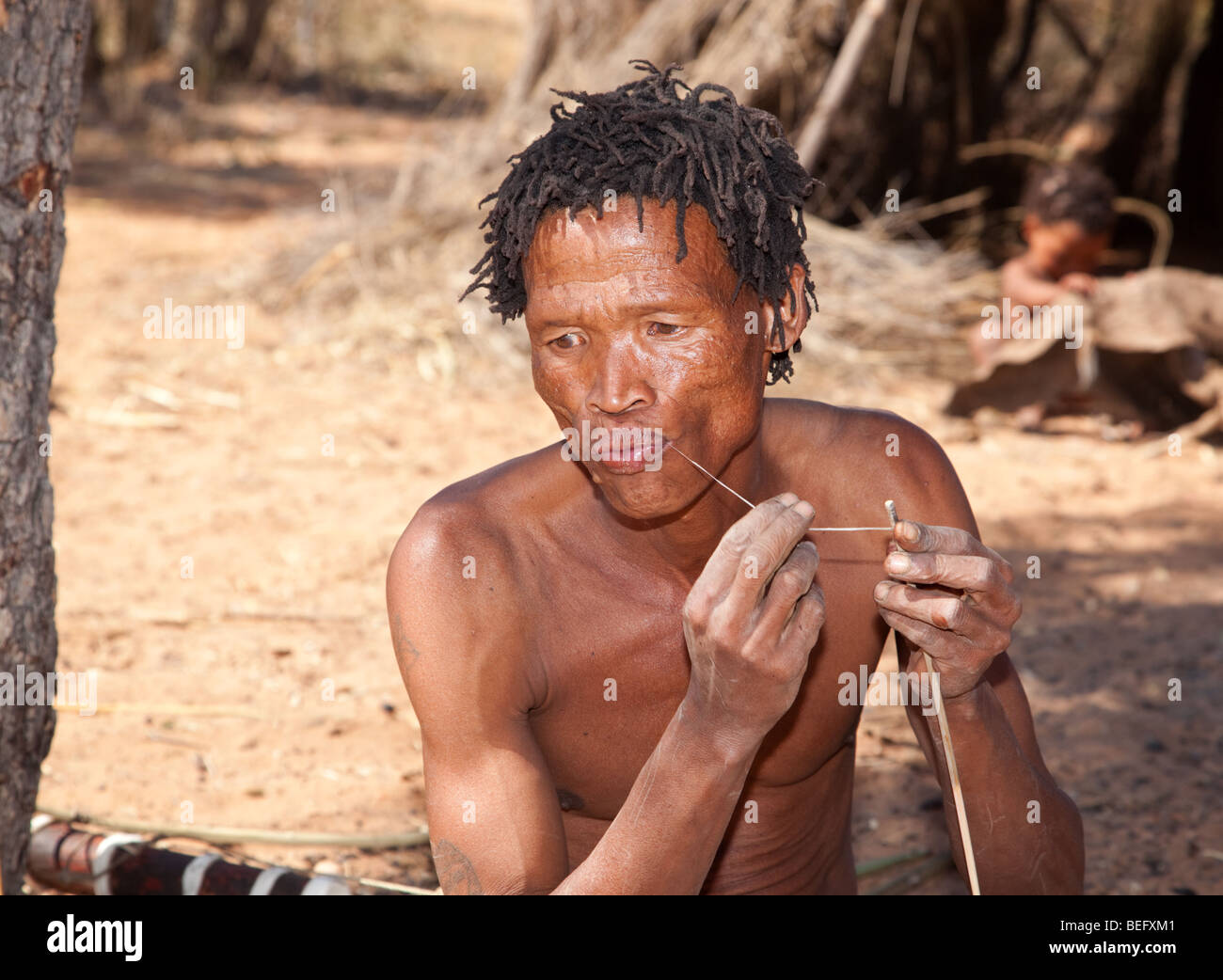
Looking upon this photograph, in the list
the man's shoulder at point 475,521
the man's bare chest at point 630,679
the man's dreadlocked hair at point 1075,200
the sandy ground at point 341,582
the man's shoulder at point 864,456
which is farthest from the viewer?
the man's dreadlocked hair at point 1075,200

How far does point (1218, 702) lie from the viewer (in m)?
4.34

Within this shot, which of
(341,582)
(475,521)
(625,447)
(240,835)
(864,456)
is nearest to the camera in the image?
(625,447)

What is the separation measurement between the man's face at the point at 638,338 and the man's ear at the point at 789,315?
136 mm

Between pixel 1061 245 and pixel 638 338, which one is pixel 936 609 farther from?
pixel 1061 245

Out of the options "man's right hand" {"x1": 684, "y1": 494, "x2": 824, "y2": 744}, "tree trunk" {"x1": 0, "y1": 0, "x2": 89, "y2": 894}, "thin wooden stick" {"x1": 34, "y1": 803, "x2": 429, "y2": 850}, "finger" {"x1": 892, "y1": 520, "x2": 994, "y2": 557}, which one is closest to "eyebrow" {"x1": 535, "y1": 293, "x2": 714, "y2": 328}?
"man's right hand" {"x1": 684, "y1": 494, "x2": 824, "y2": 744}

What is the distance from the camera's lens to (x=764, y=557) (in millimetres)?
1831

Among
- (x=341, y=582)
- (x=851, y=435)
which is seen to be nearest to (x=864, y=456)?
(x=851, y=435)

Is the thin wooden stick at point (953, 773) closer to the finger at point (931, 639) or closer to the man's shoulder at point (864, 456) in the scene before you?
the finger at point (931, 639)

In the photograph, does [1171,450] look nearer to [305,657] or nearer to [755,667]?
[305,657]

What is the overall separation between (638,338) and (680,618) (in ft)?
1.87

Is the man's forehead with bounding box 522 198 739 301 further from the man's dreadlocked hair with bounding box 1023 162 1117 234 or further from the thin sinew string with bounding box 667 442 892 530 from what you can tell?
the man's dreadlocked hair with bounding box 1023 162 1117 234

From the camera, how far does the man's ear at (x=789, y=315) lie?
231 centimetres

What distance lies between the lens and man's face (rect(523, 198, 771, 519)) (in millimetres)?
2084

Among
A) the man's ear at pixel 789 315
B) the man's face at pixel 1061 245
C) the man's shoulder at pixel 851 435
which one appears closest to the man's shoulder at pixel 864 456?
the man's shoulder at pixel 851 435
